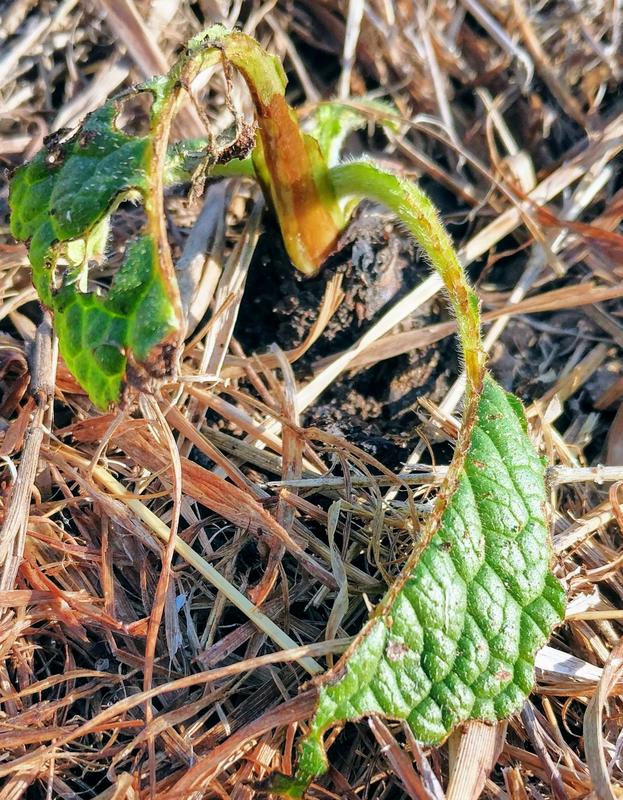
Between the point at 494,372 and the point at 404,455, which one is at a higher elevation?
the point at 404,455

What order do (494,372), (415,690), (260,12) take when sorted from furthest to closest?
(260,12) < (494,372) < (415,690)

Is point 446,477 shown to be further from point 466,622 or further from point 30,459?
point 30,459

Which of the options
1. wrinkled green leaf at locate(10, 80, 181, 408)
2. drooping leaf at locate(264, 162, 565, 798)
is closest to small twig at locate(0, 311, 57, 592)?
wrinkled green leaf at locate(10, 80, 181, 408)

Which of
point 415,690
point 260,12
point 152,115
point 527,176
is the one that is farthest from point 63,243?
point 527,176

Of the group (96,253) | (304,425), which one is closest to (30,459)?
(96,253)

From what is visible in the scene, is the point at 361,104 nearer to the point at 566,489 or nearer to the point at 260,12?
the point at 260,12

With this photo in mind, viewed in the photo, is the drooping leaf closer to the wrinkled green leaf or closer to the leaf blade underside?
the leaf blade underside

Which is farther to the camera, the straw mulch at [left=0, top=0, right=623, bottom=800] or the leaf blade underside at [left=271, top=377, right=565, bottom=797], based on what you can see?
the straw mulch at [left=0, top=0, right=623, bottom=800]

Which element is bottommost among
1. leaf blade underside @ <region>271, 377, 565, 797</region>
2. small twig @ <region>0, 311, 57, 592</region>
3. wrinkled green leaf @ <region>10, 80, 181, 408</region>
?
leaf blade underside @ <region>271, 377, 565, 797</region>
